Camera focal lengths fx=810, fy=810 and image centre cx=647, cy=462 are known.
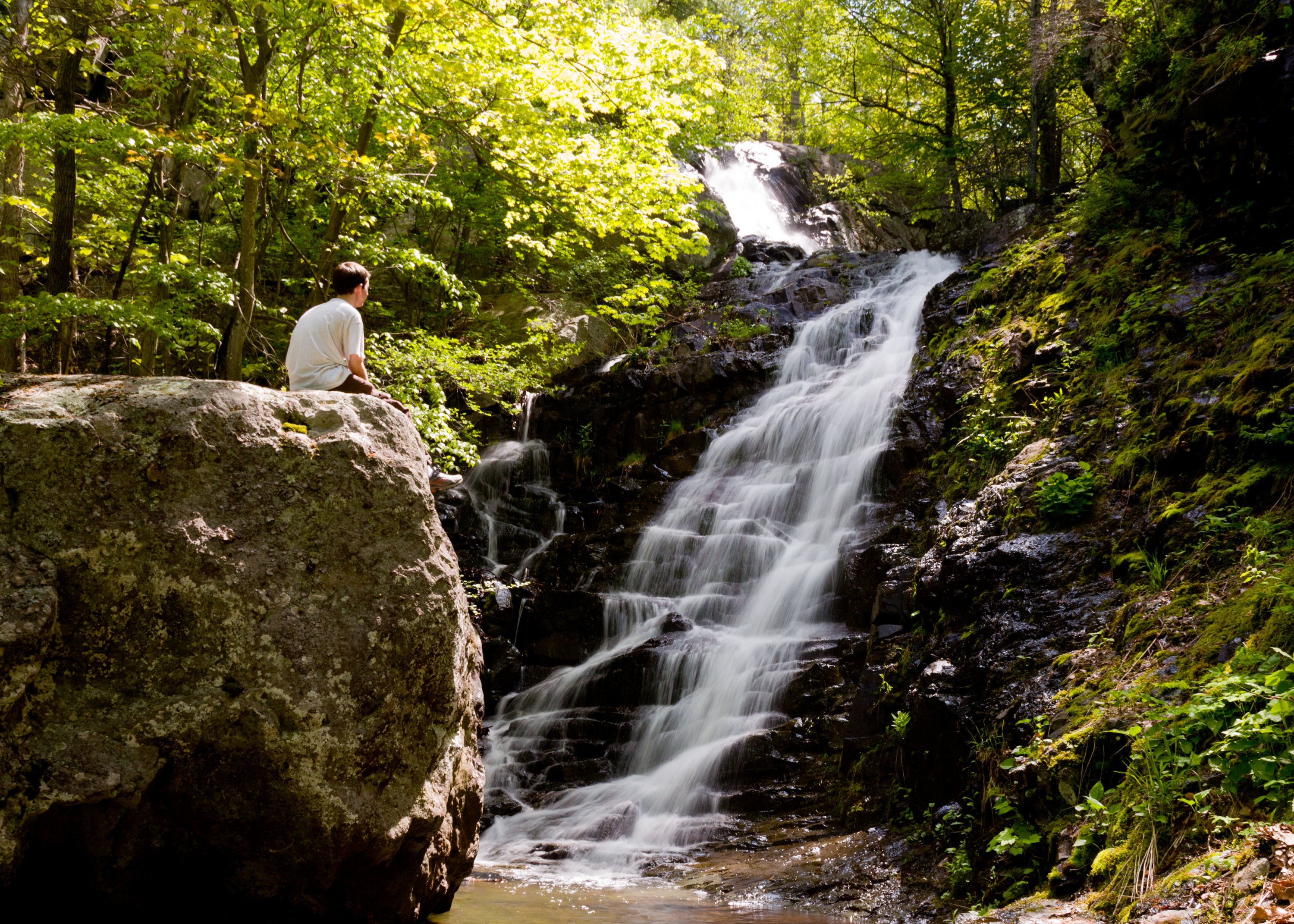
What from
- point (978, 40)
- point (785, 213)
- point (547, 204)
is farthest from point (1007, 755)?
point (785, 213)

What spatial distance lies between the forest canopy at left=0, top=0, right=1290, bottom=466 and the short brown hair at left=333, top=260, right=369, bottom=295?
2596mm

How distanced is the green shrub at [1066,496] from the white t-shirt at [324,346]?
197 inches

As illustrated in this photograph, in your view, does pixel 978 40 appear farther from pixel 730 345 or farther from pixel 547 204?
pixel 547 204

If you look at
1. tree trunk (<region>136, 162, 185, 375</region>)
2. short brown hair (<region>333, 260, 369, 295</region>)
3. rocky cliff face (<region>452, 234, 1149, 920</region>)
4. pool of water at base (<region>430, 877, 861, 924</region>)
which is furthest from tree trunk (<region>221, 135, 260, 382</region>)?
pool of water at base (<region>430, 877, 861, 924</region>)

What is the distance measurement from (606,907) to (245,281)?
6891mm

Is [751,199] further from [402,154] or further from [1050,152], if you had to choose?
[402,154]

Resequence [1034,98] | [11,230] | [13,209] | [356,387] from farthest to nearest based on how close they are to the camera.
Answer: [1034,98] → [13,209] → [11,230] → [356,387]

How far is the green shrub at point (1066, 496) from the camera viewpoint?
5.99 meters

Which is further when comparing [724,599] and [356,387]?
[724,599]

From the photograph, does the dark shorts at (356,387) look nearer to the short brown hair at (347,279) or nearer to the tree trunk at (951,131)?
the short brown hair at (347,279)

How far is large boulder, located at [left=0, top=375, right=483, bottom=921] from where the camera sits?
3.26 m

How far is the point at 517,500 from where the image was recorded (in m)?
13.3

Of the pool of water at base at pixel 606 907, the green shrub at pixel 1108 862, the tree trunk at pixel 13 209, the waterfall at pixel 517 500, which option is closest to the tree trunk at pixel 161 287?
the tree trunk at pixel 13 209

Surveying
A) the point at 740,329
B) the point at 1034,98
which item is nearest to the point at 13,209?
the point at 740,329
